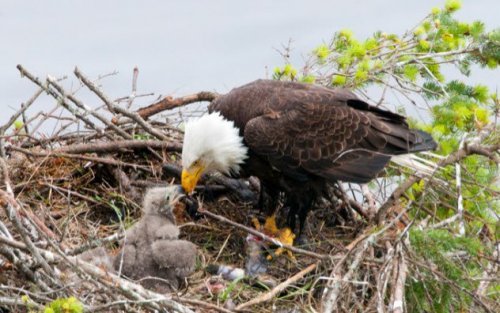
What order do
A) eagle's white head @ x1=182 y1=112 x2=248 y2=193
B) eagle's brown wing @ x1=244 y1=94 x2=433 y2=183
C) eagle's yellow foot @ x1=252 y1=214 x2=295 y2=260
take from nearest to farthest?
eagle's brown wing @ x1=244 y1=94 x2=433 y2=183, eagle's white head @ x1=182 y1=112 x2=248 y2=193, eagle's yellow foot @ x1=252 y1=214 x2=295 y2=260

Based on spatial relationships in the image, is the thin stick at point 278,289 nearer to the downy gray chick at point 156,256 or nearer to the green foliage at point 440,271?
the downy gray chick at point 156,256

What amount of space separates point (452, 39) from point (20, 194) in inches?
125

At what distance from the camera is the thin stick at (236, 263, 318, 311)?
19.5 ft

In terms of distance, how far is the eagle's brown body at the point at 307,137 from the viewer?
6723 mm

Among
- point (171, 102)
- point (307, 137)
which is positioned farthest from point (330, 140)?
point (171, 102)

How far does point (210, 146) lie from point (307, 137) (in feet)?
1.96

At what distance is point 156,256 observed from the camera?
243 inches

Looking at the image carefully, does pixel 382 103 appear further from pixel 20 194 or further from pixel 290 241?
pixel 20 194

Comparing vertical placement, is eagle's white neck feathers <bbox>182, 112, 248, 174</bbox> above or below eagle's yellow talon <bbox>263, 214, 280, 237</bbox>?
above

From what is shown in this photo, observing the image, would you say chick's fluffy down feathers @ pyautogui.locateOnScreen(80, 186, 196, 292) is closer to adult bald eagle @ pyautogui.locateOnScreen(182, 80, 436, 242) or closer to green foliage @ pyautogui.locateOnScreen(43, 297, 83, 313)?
adult bald eagle @ pyautogui.locateOnScreen(182, 80, 436, 242)

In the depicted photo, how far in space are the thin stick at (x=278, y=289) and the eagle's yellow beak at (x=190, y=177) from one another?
0.91 metres

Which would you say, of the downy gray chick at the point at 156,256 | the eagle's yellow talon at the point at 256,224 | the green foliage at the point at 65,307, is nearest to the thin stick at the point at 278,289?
the downy gray chick at the point at 156,256

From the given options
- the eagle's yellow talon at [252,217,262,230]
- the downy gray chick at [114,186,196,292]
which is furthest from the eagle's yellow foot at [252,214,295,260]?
the downy gray chick at [114,186,196,292]

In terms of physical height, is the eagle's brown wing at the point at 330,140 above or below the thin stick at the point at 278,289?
above
